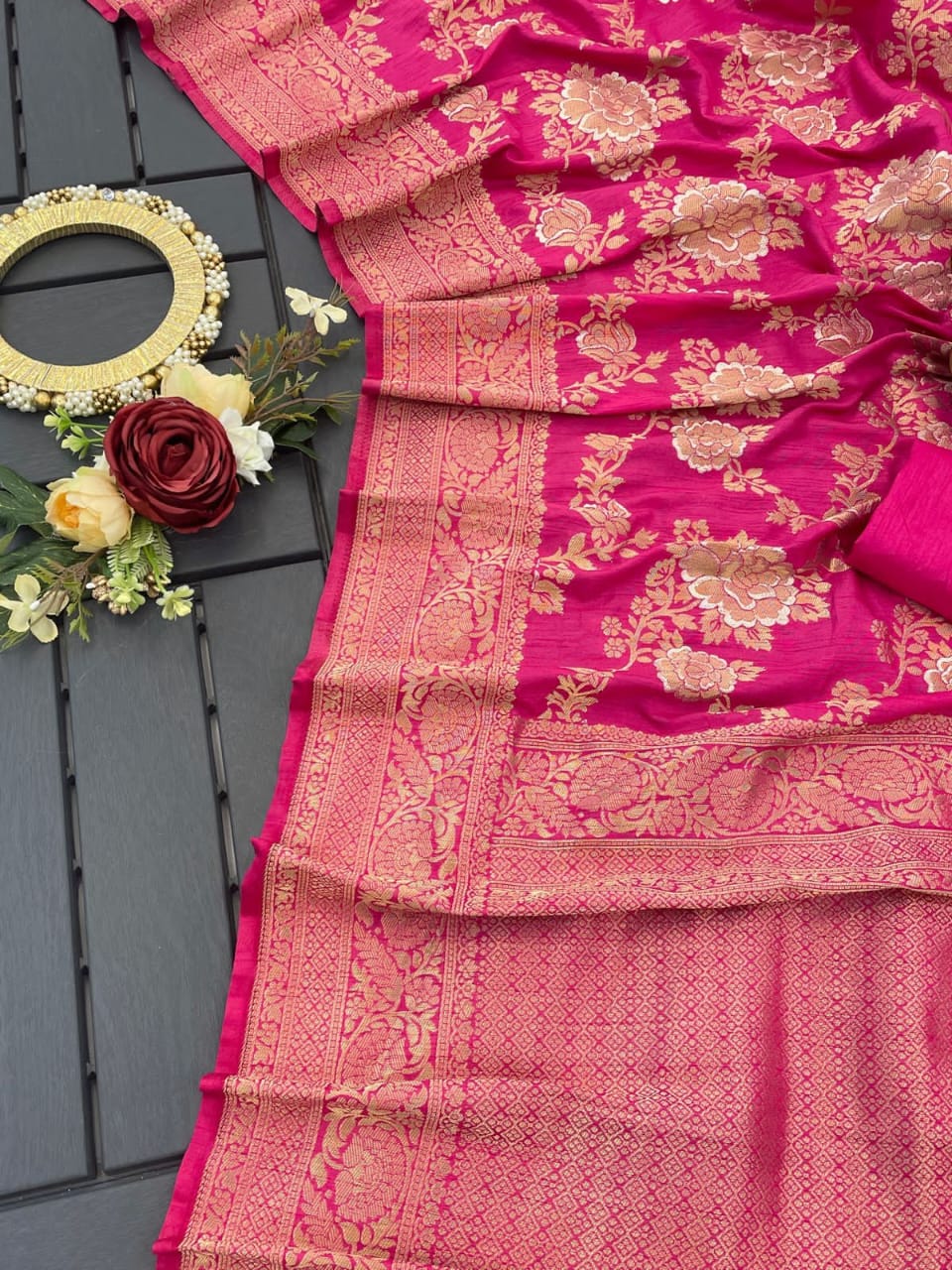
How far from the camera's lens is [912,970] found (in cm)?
99

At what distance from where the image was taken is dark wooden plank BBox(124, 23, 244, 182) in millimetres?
1456

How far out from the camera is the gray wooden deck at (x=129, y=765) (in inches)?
36.9

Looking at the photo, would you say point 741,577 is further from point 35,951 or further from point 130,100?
point 130,100

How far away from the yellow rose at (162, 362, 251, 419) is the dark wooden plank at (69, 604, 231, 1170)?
230mm

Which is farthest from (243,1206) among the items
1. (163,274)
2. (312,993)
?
(163,274)

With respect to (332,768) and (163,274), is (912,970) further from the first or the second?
(163,274)

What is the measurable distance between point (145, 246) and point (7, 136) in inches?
11.1

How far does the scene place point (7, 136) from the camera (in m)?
1.47

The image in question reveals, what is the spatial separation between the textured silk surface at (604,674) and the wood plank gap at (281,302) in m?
0.04

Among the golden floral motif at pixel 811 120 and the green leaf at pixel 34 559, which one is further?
the golden floral motif at pixel 811 120

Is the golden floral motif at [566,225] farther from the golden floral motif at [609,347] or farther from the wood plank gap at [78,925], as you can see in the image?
the wood plank gap at [78,925]

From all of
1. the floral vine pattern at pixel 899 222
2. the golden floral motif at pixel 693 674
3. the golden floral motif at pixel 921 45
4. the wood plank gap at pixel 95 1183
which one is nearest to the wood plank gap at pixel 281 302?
the golden floral motif at pixel 693 674

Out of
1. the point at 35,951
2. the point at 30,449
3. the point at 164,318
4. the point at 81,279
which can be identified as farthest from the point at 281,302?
the point at 35,951

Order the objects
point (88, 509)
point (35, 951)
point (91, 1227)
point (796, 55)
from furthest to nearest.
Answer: point (796, 55) → point (88, 509) → point (35, 951) → point (91, 1227)
